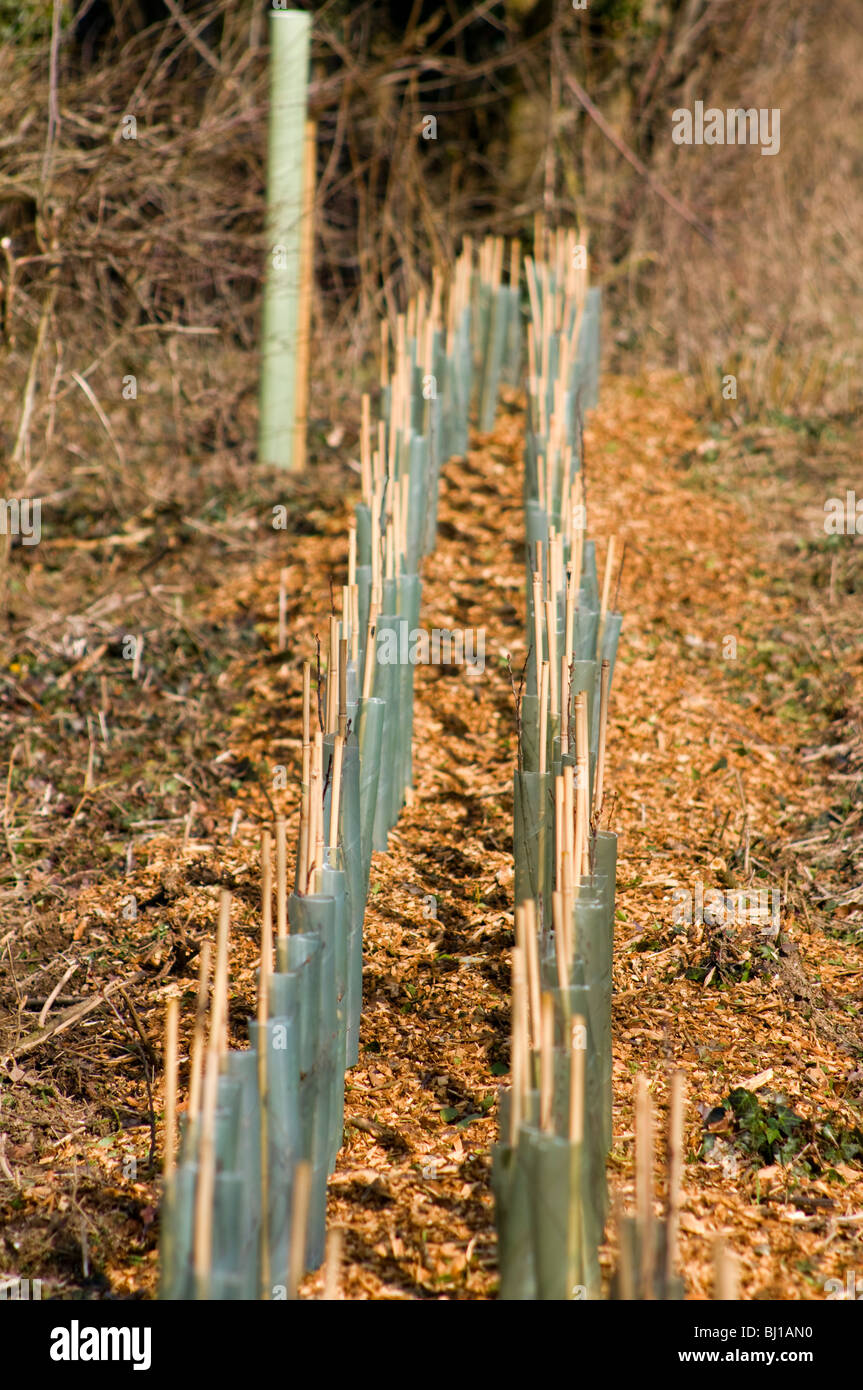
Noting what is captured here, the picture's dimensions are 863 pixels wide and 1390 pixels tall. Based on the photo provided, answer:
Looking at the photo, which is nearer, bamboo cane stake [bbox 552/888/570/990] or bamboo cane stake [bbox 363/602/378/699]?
bamboo cane stake [bbox 552/888/570/990]

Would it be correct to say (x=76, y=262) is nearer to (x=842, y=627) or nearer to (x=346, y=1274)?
(x=842, y=627)

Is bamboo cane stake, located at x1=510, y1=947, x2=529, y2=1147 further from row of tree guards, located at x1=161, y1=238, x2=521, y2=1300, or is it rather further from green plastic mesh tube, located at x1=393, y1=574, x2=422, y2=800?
green plastic mesh tube, located at x1=393, y1=574, x2=422, y2=800

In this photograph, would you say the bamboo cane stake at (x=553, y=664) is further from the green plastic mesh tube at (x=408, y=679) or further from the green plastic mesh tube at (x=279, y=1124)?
the green plastic mesh tube at (x=279, y=1124)

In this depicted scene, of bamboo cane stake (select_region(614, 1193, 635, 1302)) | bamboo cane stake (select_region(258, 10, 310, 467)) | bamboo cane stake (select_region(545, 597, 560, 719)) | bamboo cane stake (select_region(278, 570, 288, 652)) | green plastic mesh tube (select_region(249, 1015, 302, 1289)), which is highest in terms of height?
bamboo cane stake (select_region(258, 10, 310, 467))

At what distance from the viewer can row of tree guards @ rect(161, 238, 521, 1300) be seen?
5.50ft

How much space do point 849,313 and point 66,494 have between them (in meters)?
4.62

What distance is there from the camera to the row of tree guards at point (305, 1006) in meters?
1.68

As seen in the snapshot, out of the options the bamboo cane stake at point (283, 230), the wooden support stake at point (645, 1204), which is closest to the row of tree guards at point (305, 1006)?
the wooden support stake at point (645, 1204)

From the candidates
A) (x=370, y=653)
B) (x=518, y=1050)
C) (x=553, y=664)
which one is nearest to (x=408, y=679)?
(x=370, y=653)

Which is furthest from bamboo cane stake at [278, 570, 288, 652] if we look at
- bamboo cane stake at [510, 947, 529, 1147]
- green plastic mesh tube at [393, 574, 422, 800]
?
bamboo cane stake at [510, 947, 529, 1147]

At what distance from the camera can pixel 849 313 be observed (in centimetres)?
754

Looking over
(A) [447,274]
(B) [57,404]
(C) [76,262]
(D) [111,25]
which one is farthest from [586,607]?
(D) [111,25]

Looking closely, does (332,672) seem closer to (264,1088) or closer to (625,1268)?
(264,1088)

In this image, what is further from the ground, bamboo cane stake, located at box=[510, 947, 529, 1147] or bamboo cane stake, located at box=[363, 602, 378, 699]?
bamboo cane stake, located at box=[363, 602, 378, 699]
